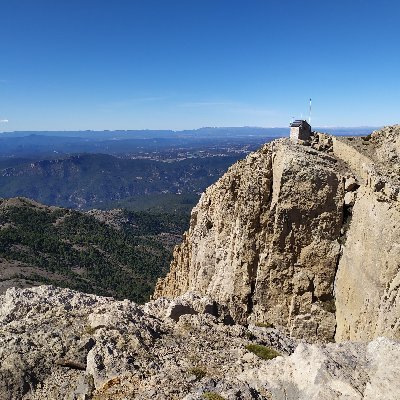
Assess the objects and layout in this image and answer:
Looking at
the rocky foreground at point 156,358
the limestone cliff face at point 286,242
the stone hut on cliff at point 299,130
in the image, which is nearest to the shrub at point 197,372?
the rocky foreground at point 156,358

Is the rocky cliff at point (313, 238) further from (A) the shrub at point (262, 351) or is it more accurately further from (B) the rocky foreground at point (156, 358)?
(A) the shrub at point (262, 351)

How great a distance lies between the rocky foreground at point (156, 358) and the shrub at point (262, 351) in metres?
Answer: 0.54

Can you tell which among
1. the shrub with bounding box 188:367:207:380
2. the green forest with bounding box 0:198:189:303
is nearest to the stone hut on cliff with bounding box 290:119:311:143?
A: the shrub with bounding box 188:367:207:380

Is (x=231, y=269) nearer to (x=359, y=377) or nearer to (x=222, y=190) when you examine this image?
(x=222, y=190)

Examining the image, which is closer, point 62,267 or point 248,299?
point 248,299

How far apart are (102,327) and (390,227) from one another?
16142 millimetres

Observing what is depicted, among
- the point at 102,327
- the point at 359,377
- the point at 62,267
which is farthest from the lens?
the point at 62,267

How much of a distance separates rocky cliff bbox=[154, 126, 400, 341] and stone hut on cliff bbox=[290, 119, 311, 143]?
6.46 feet

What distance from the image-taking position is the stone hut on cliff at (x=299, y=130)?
36422 mm

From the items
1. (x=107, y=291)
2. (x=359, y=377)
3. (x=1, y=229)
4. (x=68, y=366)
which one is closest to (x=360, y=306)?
(x=359, y=377)

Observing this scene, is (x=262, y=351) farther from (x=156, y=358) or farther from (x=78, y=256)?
(x=78, y=256)

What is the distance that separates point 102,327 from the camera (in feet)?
60.2

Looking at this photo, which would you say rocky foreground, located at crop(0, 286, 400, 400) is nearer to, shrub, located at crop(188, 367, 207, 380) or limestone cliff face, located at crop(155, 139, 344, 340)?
shrub, located at crop(188, 367, 207, 380)

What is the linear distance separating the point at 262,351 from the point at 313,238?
513 inches
